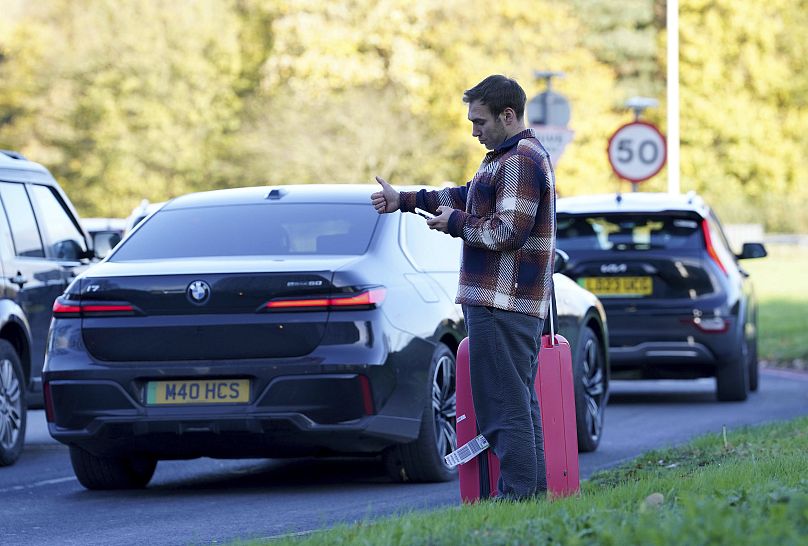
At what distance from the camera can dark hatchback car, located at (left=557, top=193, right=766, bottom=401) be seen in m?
15.0

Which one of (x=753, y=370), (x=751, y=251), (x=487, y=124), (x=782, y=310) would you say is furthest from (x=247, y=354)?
(x=782, y=310)

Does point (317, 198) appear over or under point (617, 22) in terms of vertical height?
under

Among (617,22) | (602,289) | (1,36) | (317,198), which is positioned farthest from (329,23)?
(317,198)

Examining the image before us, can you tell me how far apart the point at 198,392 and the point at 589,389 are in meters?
3.52

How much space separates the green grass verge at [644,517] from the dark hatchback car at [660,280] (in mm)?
6751

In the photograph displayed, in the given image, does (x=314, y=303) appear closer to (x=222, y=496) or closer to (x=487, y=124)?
(x=222, y=496)

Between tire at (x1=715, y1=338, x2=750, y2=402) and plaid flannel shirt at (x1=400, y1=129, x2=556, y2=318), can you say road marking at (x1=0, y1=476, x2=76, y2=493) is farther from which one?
tire at (x1=715, y1=338, x2=750, y2=402)

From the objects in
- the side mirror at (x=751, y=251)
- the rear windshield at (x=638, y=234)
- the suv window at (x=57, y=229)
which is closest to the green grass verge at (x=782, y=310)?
the side mirror at (x=751, y=251)

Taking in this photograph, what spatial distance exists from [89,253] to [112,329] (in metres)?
3.98

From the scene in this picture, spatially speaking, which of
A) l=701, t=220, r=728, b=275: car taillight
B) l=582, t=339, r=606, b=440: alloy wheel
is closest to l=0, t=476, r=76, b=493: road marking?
l=582, t=339, r=606, b=440: alloy wheel

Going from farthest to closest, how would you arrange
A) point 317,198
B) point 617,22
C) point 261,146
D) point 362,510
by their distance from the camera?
point 617,22
point 261,146
point 317,198
point 362,510

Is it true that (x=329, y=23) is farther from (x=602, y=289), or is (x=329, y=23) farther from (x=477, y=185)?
(x=477, y=185)

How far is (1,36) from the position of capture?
234 feet

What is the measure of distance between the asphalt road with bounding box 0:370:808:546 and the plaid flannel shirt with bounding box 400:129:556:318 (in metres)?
1.03
